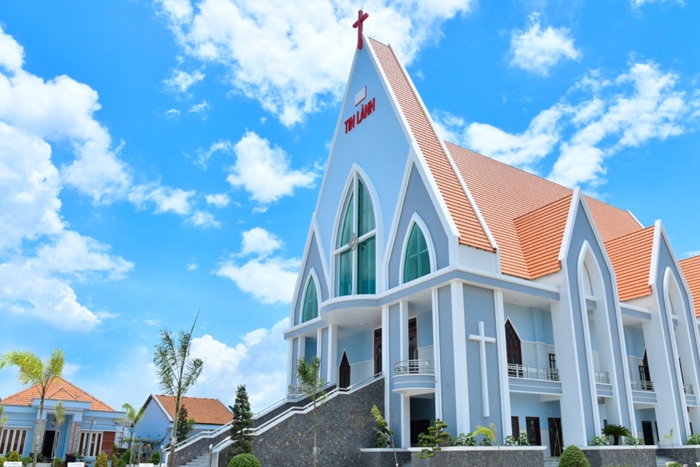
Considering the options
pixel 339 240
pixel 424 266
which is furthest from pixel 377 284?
pixel 339 240

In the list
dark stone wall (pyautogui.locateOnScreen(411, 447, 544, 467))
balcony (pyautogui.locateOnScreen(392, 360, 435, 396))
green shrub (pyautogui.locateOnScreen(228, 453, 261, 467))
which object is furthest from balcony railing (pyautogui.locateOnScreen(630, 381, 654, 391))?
green shrub (pyautogui.locateOnScreen(228, 453, 261, 467))

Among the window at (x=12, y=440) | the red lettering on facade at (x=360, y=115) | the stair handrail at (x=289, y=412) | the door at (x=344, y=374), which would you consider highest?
the red lettering on facade at (x=360, y=115)

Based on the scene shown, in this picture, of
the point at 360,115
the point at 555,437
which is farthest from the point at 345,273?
the point at 555,437

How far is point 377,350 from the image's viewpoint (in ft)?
85.9

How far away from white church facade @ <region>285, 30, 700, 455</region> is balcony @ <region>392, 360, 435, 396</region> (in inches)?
3.0

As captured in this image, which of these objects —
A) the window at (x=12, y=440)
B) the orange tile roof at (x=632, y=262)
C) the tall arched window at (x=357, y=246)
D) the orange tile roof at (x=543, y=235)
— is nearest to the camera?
the orange tile roof at (x=543, y=235)

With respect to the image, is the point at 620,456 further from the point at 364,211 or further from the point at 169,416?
the point at 169,416

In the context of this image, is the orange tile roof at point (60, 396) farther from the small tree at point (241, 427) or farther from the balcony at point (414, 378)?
the balcony at point (414, 378)

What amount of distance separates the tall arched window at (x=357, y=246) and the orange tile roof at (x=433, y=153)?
3.72 meters

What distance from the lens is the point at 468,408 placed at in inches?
761

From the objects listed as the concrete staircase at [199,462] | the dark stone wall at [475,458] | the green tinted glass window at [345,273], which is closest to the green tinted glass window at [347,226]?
the green tinted glass window at [345,273]

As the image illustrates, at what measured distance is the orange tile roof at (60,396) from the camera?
1233 inches

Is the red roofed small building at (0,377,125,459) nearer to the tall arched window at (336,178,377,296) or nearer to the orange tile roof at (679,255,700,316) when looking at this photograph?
the tall arched window at (336,178,377,296)

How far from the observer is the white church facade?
20891 millimetres
